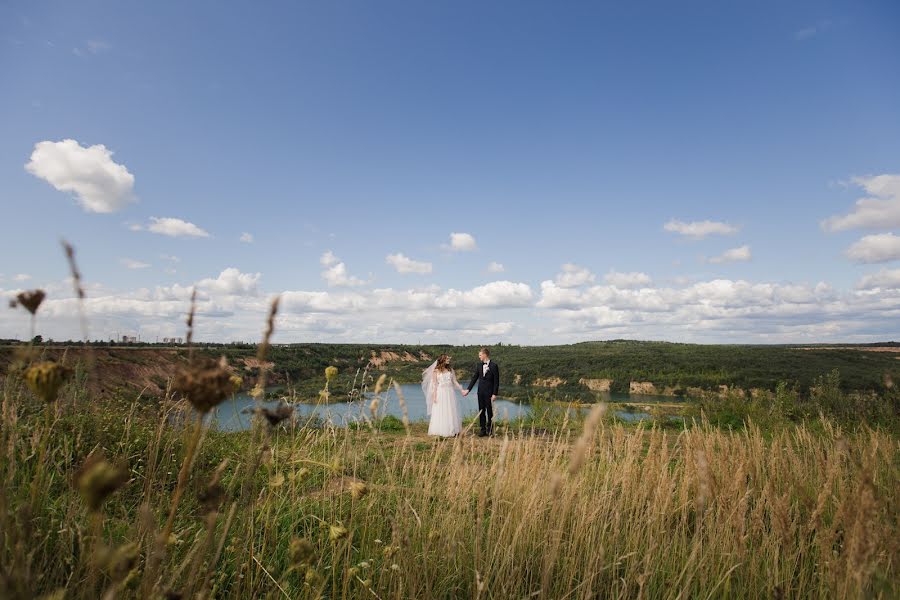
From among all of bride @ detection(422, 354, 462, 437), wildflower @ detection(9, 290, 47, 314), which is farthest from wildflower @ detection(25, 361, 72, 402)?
bride @ detection(422, 354, 462, 437)

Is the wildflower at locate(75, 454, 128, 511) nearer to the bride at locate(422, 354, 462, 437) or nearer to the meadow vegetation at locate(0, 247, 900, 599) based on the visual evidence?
the meadow vegetation at locate(0, 247, 900, 599)

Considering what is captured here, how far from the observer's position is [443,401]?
10.3 metres

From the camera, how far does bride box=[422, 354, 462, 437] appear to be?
10250mm

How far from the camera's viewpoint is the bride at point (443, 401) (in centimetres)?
1025

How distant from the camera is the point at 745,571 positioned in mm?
2781

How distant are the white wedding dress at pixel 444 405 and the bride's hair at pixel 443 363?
117mm

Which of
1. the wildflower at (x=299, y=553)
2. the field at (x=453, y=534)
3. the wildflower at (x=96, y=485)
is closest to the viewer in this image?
the wildflower at (x=96, y=485)

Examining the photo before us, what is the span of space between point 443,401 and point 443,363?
0.83 m

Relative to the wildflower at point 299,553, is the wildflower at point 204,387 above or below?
above

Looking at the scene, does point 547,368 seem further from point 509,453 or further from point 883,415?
point 509,453

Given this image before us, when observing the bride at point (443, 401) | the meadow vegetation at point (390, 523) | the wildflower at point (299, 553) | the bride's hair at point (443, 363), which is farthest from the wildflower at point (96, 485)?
the bride's hair at point (443, 363)

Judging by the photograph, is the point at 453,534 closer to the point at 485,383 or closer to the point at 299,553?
the point at 299,553

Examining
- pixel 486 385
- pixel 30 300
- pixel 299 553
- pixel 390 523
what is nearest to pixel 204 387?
pixel 30 300

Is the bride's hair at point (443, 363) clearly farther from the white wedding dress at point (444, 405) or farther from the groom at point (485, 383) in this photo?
the groom at point (485, 383)
